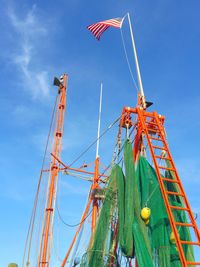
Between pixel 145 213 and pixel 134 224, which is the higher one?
pixel 145 213

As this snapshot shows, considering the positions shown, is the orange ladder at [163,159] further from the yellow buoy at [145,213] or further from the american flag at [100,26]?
the american flag at [100,26]

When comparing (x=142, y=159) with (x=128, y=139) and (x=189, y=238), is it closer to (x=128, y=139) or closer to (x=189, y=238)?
(x=128, y=139)

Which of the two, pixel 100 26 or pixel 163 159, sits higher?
pixel 100 26

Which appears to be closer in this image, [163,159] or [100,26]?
[163,159]

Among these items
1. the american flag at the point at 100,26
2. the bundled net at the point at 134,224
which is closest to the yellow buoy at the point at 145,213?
the bundled net at the point at 134,224

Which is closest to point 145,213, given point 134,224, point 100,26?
point 134,224

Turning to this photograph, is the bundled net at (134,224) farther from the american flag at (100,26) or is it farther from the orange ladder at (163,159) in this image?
the american flag at (100,26)

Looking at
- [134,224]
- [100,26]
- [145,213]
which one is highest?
[100,26]

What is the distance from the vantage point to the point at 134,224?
41.0ft

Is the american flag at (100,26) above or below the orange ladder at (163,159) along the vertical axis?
above

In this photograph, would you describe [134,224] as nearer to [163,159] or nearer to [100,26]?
[163,159]

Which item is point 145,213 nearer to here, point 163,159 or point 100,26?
point 163,159

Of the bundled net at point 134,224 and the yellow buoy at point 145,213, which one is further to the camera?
the yellow buoy at point 145,213

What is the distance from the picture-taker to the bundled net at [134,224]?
1222 centimetres
